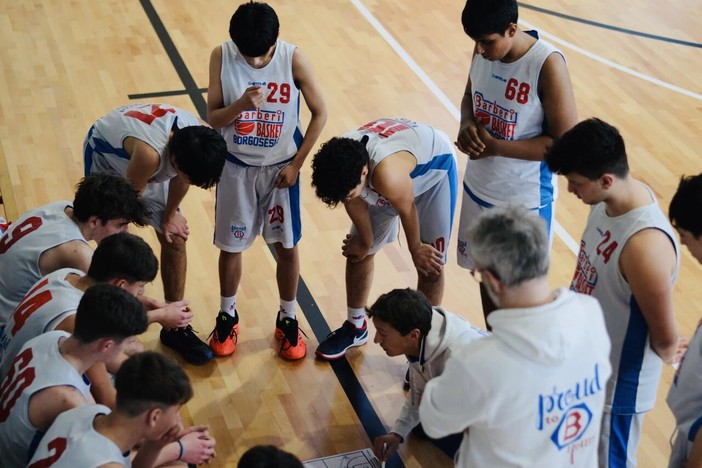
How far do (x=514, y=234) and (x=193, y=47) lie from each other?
19.4ft

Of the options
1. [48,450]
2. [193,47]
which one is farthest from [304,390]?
[193,47]

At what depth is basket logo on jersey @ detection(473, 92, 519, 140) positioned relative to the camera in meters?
3.97

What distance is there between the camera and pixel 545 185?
418 cm

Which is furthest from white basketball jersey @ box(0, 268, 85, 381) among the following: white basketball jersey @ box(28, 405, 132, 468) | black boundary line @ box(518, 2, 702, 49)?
black boundary line @ box(518, 2, 702, 49)

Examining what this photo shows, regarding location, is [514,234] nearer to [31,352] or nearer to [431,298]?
[31,352]

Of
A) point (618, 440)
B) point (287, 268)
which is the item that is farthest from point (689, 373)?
point (287, 268)

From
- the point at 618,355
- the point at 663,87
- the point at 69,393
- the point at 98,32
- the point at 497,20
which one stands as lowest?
the point at 98,32

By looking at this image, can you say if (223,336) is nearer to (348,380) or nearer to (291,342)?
(291,342)

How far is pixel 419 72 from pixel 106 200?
14.1ft

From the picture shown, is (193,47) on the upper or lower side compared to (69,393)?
lower

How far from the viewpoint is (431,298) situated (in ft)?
15.0

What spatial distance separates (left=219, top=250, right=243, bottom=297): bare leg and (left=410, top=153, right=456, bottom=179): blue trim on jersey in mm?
1061

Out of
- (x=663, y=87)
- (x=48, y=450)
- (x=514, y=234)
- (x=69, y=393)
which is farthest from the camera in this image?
(x=663, y=87)

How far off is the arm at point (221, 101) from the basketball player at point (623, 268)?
1.52m
